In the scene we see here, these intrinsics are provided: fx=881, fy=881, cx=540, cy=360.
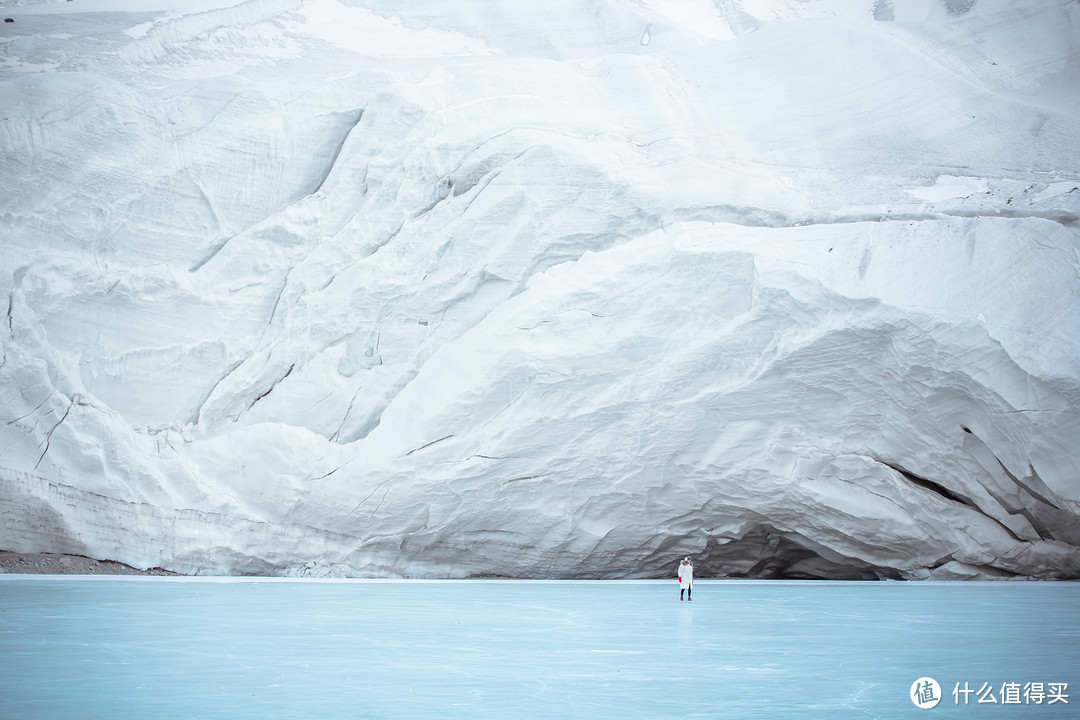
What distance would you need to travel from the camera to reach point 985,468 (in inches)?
412

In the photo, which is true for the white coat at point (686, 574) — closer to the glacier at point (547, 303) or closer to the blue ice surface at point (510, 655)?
the blue ice surface at point (510, 655)

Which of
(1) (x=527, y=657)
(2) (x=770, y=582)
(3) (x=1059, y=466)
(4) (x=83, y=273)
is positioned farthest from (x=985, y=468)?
(4) (x=83, y=273)

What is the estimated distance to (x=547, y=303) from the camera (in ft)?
37.4

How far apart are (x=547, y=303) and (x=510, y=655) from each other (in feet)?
23.2

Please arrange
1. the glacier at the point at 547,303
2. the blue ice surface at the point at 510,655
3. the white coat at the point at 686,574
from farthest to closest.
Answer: the glacier at the point at 547,303 → the white coat at the point at 686,574 → the blue ice surface at the point at 510,655

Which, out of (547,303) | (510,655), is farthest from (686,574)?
(547,303)

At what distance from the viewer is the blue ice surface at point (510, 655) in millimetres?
3475

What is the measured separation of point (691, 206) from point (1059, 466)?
557 cm

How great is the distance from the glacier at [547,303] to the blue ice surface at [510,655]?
8.21 feet

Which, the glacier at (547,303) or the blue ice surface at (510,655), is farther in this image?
the glacier at (547,303)

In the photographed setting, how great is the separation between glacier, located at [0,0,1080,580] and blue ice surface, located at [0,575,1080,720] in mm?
2503

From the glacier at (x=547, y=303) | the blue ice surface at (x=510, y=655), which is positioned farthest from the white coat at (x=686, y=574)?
the glacier at (x=547, y=303)

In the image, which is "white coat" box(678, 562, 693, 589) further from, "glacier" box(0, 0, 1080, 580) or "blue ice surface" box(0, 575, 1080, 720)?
"glacier" box(0, 0, 1080, 580)

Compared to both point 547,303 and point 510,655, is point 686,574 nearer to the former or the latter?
point 510,655
